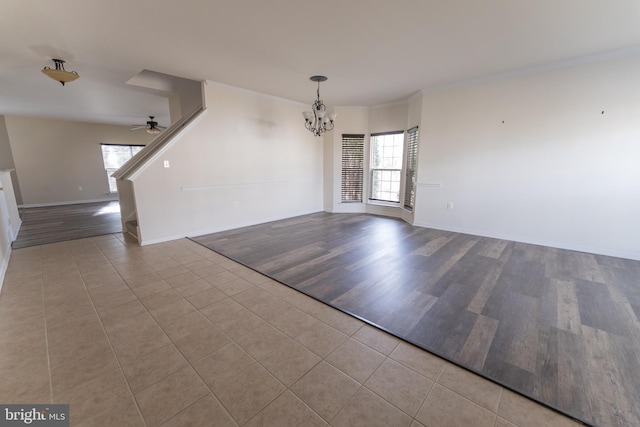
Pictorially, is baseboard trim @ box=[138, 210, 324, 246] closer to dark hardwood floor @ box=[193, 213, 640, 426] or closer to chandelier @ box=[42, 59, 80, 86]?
dark hardwood floor @ box=[193, 213, 640, 426]

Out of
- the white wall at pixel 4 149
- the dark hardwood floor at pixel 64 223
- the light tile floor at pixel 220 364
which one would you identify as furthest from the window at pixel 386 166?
the white wall at pixel 4 149

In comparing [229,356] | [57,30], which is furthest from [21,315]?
[57,30]

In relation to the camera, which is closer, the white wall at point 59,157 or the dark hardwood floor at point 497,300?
the dark hardwood floor at point 497,300

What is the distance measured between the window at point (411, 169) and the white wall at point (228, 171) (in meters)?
2.35

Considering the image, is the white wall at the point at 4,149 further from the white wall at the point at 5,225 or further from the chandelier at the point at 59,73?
the chandelier at the point at 59,73

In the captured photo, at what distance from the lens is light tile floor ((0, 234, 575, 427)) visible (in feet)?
4.49

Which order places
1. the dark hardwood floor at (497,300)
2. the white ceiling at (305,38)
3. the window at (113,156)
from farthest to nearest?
1. the window at (113,156)
2. the white ceiling at (305,38)
3. the dark hardwood floor at (497,300)

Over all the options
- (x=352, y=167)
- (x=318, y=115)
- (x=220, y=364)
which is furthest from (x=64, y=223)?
(x=352, y=167)

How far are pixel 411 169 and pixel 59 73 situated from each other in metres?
5.76

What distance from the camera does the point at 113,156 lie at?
28.9 ft

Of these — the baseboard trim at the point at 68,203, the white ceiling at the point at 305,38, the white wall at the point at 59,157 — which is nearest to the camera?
the white ceiling at the point at 305,38

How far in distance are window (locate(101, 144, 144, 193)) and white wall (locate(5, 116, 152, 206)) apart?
14 centimetres

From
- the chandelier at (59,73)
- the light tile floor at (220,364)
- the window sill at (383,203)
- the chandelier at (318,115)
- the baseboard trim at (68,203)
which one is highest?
the chandelier at (59,73)

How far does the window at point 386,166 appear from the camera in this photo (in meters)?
6.11
